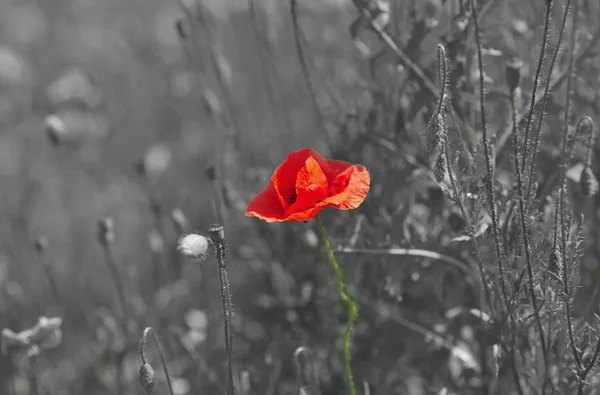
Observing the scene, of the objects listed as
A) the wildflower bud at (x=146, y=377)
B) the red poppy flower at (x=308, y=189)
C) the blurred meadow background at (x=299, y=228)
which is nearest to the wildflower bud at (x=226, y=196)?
the blurred meadow background at (x=299, y=228)

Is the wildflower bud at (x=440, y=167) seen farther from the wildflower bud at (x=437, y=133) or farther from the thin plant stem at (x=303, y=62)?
the thin plant stem at (x=303, y=62)

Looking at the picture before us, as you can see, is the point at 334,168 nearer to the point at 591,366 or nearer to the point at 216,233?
the point at 216,233

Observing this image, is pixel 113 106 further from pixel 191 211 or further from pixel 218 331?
pixel 218 331

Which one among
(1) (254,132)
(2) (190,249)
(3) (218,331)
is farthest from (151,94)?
(2) (190,249)

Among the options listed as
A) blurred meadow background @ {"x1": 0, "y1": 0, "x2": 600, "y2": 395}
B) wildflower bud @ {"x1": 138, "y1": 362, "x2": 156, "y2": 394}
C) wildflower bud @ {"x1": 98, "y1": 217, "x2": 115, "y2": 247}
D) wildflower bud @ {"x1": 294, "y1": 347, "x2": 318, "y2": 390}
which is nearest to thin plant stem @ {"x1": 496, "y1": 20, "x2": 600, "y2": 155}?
blurred meadow background @ {"x1": 0, "y1": 0, "x2": 600, "y2": 395}

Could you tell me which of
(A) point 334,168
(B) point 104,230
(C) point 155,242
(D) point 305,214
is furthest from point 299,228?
(D) point 305,214

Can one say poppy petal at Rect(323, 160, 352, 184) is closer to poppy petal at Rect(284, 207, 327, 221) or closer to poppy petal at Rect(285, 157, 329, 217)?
poppy petal at Rect(285, 157, 329, 217)

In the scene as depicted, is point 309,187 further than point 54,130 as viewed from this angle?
No
